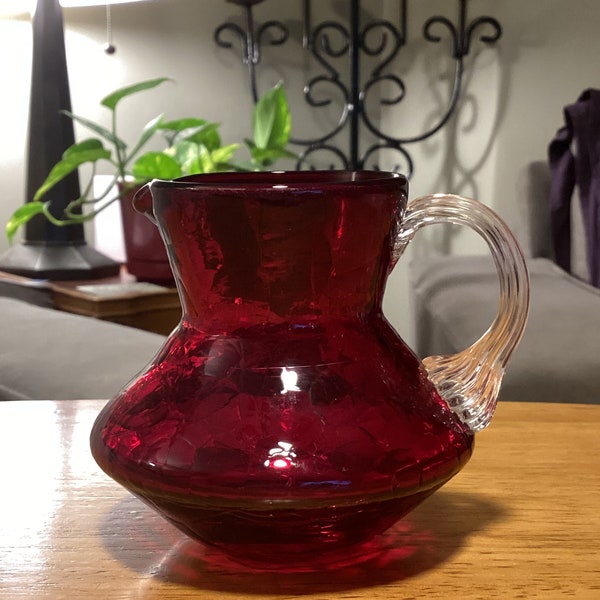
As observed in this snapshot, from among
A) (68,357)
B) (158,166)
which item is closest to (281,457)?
(68,357)

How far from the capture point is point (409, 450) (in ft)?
0.89

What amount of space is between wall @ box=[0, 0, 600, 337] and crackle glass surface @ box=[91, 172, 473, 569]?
5.38 ft

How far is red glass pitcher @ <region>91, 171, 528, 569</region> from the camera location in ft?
0.85

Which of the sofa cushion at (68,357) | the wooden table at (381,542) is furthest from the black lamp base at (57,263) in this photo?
the wooden table at (381,542)

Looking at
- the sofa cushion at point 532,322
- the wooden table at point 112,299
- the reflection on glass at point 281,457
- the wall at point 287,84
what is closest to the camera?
the reflection on glass at point 281,457

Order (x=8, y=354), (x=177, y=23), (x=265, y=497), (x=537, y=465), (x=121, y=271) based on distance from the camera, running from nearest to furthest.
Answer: (x=265, y=497), (x=537, y=465), (x=8, y=354), (x=121, y=271), (x=177, y=23)

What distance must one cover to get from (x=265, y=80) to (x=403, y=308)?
0.72 meters

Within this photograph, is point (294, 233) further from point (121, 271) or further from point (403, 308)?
point (403, 308)

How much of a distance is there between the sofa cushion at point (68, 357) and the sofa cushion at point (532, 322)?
36cm

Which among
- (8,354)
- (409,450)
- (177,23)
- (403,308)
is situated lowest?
(403,308)

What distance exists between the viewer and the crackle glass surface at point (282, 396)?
0.85 feet

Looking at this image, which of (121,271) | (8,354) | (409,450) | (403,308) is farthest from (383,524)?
(403,308)

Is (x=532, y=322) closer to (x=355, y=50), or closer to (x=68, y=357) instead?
(x=68, y=357)

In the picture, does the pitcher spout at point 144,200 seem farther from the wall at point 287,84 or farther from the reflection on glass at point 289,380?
the wall at point 287,84
